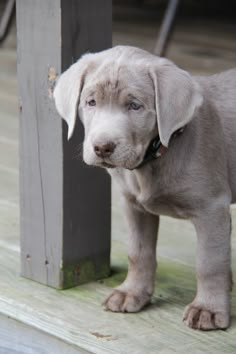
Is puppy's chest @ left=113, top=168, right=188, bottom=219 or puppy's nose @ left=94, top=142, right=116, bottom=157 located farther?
puppy's chest @ left=113, top=168, right=188, bottom=219

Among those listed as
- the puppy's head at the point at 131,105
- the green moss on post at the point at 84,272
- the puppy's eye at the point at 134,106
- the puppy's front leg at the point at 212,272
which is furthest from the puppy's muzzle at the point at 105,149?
the green moss on post at the point at 84,272

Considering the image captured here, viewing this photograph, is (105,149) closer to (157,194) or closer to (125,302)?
(157,194)

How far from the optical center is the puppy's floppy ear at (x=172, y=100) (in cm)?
245

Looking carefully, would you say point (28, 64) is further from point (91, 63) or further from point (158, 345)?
point (158, 345)

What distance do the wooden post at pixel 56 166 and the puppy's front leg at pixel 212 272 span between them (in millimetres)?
464

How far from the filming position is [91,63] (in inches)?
102

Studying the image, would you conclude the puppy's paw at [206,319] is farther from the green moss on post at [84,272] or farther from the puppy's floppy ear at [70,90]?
the puppy's floppy ear at [70,90]


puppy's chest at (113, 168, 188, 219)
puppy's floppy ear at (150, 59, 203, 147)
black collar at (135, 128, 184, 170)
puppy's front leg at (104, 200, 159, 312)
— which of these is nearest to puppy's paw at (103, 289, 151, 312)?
puppy's front leg at (104, 200, 159, 312)

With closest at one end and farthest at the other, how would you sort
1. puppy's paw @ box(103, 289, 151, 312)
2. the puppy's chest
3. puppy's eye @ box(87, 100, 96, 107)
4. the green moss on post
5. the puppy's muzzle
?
the puppy's muzzle < puppy's eye @ box(87, 100, 96, 107) < the puppy's chest < puppy's paw @ box(103, 289, 151, 312) < the green moss on post

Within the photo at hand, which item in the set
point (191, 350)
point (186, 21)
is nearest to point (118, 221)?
point (191, 350)

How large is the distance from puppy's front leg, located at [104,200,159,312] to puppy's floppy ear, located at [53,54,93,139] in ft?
1.33

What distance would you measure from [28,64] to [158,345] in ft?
3.17

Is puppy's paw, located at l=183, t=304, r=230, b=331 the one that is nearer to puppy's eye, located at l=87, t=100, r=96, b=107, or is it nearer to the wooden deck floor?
the wooden deck floor

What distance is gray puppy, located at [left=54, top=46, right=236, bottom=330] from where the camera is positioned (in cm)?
246
